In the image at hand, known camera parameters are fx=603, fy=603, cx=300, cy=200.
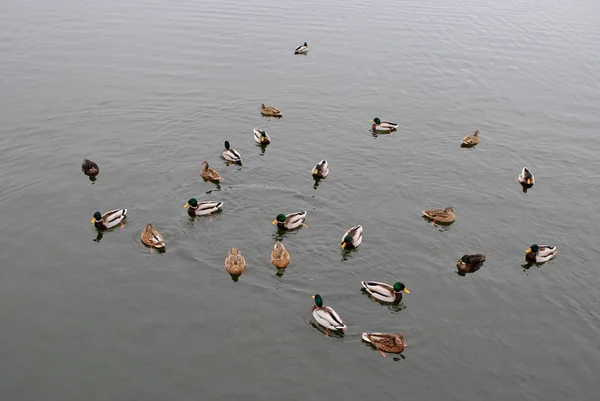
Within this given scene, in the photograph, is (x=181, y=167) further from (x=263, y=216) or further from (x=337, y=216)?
(x=337, y=216)

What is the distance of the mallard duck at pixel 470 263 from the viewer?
1928cm

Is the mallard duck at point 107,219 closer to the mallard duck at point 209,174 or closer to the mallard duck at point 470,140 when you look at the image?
the mallard duck at point 209,174

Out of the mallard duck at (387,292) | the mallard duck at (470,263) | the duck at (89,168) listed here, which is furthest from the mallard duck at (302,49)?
the mallard duck at (387,292)

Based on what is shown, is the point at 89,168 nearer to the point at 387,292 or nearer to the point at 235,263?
the point at 235,263

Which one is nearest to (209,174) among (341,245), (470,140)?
(341,245)

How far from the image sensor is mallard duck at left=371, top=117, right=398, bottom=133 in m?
28.8

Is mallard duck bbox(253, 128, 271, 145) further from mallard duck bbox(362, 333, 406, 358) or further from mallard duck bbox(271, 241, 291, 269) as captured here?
mallard duck bbox(362, 333, 406, 358)

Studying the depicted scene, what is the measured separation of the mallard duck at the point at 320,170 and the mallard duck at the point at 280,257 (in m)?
5.59

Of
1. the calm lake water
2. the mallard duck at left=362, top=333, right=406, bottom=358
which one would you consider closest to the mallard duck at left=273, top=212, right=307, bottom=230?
the calm lake water

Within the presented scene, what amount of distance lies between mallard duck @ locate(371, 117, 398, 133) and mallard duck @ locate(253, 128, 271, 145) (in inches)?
209

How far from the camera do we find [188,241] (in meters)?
20.3

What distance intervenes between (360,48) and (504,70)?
937 centimetres

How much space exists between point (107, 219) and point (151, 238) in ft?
6.52

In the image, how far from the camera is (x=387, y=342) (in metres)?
16.0
